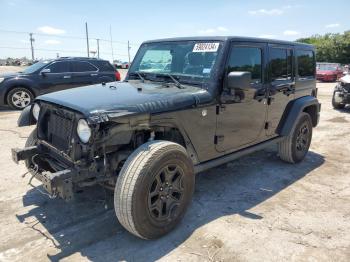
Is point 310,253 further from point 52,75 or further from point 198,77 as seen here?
point 52,75

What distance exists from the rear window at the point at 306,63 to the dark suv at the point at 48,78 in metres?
7.06

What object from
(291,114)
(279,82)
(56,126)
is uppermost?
(279,82)

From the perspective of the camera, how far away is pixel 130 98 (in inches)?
129

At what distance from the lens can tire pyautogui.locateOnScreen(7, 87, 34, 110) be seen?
10.4 metres

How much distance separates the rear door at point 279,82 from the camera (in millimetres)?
4730

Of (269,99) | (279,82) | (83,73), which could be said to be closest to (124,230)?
(269,99)

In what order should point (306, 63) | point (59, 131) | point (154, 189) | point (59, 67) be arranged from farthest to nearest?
point (59, 67), point (306, 63), point (59, 131), point (154, 189)

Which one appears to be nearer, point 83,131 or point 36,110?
point 83,131

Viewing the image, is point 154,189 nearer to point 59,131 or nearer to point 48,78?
point 59,131

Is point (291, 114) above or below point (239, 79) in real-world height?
below

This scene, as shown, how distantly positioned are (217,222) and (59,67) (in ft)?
28.6

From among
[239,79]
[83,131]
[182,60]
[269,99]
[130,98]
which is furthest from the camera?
[269,99]

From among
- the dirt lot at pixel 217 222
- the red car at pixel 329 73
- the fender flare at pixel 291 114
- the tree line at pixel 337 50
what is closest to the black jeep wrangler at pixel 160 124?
the fender flare at pixel 291 114

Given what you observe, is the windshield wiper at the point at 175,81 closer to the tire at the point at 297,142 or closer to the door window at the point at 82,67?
the tire at the point at 297,142
